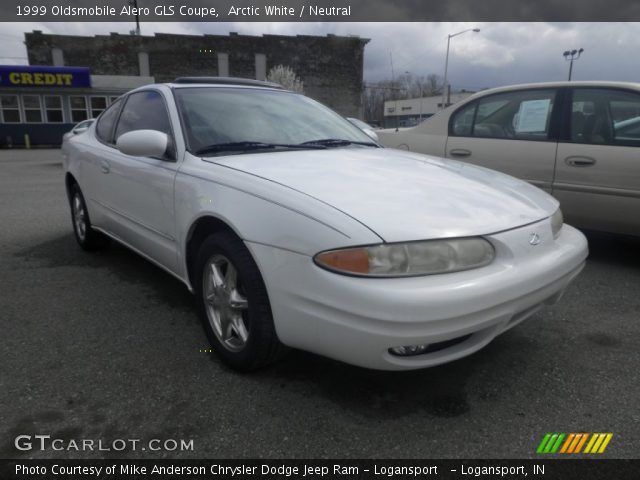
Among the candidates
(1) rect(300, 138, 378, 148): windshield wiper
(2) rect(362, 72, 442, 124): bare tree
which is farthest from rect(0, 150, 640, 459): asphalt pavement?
(2) rect(362, 72, 442, 124): bare tree

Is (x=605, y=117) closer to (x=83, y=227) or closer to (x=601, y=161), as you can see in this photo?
(x=601, y=161)

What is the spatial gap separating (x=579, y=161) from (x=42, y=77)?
24.1 metres

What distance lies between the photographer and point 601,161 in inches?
152

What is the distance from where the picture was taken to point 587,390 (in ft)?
7.25

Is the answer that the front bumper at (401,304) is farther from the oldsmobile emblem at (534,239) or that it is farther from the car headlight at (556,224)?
the car headlight at (556,224)

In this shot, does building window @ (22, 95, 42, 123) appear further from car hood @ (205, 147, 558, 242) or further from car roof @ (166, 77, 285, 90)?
car hood @ (205, 147, 558, 242)

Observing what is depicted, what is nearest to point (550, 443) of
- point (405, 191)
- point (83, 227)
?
point (405, 191)

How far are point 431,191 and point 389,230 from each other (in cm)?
48

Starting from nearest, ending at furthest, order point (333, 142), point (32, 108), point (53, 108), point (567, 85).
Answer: point (333, 142), point (567, 85), point (32, 108), point (53, 108)

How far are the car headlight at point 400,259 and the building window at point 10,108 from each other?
84.1ft

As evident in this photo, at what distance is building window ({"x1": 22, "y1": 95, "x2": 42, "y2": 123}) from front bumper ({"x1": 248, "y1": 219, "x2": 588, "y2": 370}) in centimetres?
2501

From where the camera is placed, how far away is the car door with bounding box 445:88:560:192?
417 centimetres
